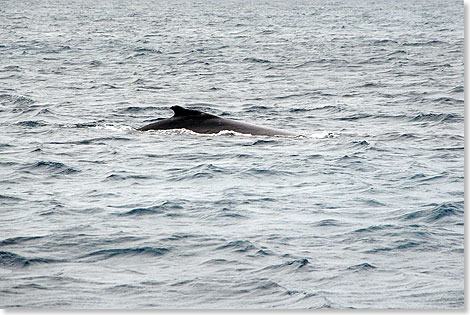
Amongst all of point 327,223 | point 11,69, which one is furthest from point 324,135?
point 11,69

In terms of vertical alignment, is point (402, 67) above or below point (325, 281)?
below

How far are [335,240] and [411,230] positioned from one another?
1077mm

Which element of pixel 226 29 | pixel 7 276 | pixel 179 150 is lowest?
pixel 226 29

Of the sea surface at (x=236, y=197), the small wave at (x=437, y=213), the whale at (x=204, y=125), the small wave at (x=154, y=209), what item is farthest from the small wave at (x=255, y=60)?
the small wave at (x=437, y=213)

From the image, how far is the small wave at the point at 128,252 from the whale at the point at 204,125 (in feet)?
27.0

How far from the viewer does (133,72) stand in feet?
114

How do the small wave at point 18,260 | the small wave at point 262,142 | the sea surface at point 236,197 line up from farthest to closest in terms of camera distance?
1. the small wave at point 262,142
2. the small wave at point 18,260
3. the sea surface at point 236,197

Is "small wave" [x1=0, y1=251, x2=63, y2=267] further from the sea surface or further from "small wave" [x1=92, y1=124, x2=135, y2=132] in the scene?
"small wave" [x1=92, y1=124, x2=135, y2=132]

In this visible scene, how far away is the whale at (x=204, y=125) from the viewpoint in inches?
711

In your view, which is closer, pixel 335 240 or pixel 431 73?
pixel 335 240

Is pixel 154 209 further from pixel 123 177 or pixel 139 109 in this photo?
pixel 139 109

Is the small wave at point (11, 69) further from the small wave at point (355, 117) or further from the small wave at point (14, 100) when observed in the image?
the small wave at point (355, 117)

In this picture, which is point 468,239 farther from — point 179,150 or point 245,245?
point 179,150

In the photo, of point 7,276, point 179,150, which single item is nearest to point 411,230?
point 7,276
